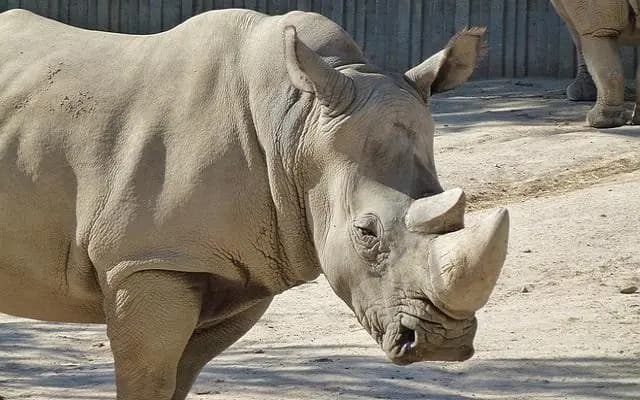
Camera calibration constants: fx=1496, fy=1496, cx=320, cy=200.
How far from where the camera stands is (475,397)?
271 inches

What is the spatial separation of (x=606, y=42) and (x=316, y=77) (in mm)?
7900

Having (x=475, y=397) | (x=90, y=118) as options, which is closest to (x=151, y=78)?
(x=90, y=118)

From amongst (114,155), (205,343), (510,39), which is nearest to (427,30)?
(510,39)

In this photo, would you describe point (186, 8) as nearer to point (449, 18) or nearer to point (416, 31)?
point (416, 31)

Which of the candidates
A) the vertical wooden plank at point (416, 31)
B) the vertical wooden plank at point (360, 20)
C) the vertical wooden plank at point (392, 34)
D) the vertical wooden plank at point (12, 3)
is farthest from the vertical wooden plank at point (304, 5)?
the vertical wooden plank at point (12, 3)

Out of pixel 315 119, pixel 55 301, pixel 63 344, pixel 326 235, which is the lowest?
pixel 63 344

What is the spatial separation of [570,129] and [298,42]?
26.9 feet

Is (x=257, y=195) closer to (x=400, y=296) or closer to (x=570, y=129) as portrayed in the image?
(x=400, y=296)

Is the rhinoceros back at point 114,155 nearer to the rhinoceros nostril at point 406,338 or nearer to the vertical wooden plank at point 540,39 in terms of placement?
the rhinoceros nostril at point 406,338

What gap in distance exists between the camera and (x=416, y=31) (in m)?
16.6

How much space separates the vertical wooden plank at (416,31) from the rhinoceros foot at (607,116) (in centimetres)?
424

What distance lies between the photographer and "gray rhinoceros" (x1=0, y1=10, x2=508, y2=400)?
496cm

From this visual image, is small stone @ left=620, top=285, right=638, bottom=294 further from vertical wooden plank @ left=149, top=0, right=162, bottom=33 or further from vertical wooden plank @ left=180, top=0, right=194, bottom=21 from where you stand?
vertical wooden plank @ left=149, top=0, right=162, bottom=33

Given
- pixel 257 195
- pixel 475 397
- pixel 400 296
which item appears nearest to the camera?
pixel 400 296
